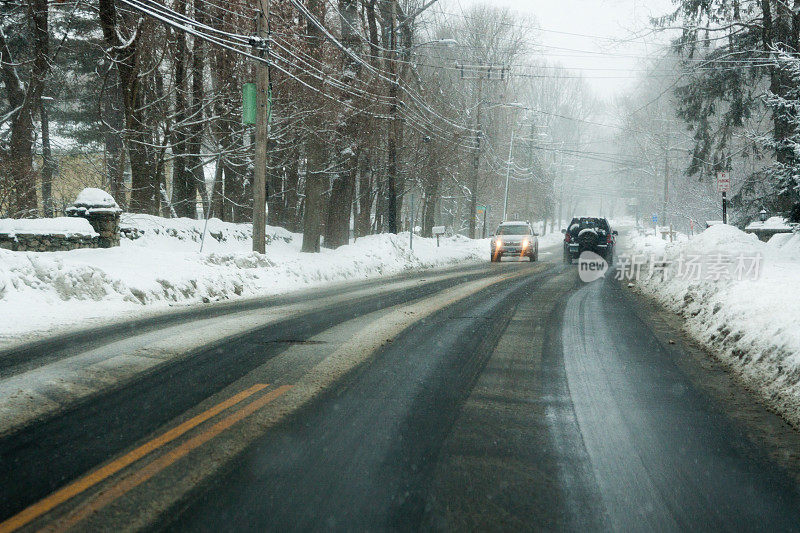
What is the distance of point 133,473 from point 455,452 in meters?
2.01

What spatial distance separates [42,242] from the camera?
1420 cm

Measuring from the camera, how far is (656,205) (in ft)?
235

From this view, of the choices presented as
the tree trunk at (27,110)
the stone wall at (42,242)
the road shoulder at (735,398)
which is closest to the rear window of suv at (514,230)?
the tree trunk at (27,110)

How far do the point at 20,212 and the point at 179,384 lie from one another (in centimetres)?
1452

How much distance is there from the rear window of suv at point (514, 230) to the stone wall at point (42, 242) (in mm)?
19035

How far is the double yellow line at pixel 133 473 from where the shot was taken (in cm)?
326

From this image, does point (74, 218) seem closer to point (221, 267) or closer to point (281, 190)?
point (221, 267)

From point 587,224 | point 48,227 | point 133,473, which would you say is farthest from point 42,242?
point 587,224

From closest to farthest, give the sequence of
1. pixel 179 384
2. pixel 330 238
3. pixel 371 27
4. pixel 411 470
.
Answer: pixel 411 470 < pixel 179 384 < pixel 330 238 < pixel 371 27

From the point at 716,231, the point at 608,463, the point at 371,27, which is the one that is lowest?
the point at 608,463

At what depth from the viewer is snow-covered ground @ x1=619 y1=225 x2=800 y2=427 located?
20.3 ft

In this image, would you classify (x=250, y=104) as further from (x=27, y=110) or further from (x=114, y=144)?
(x=114, y=144)

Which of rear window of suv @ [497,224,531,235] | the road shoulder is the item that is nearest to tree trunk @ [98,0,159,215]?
rear window of suv @ [497,224,531,235]

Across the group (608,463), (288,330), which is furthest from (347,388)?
(288,330)
